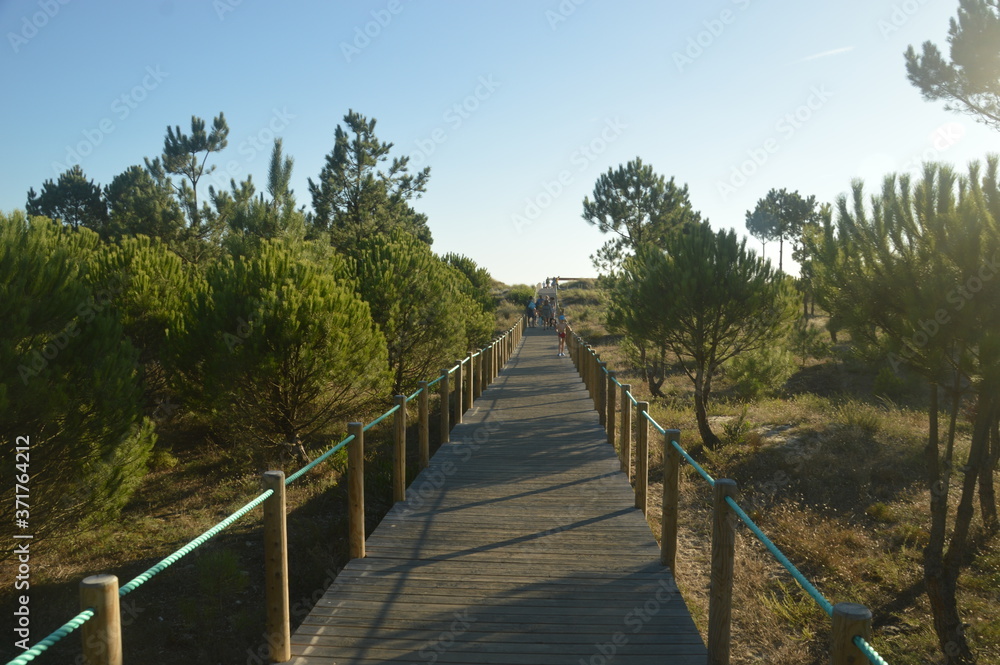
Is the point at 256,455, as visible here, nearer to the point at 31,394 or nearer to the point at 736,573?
the point at 31,394

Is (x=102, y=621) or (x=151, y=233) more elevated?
(x=151, y=233)

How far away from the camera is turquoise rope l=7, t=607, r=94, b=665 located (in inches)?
80.5

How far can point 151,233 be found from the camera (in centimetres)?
2836

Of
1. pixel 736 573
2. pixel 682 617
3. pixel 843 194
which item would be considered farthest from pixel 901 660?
pixel 843 194

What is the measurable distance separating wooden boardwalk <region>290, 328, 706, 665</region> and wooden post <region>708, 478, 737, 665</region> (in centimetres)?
23

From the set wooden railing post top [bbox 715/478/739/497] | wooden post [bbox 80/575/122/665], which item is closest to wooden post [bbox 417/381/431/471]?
wooden railing post top [bbox 715/478/739/497]

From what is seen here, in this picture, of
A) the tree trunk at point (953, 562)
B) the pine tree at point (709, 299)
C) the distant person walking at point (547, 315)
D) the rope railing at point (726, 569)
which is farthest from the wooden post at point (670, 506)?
the distant person walking at point (547, 315)

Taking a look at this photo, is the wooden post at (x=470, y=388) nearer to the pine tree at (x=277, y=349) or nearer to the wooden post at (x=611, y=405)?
the pine tree at (x=277, y=349)

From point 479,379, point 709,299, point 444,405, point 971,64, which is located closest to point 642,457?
point 444,405

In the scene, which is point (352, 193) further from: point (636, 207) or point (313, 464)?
point (313, 464)

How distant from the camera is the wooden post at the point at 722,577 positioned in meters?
3.71

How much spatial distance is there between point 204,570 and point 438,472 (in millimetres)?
2780

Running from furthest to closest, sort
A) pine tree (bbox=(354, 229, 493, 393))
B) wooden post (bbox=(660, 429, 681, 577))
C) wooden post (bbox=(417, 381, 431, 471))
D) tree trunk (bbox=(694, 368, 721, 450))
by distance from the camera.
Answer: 1. pine tree (bbox=(354, 229, 493, 393))
2. tree trunk (bbox=(694, 368, 721, 450))
3. wooden post (bbox=(417, 381, 431, 471))
4. wooden post (bbox=(660, 429, 681, 577))

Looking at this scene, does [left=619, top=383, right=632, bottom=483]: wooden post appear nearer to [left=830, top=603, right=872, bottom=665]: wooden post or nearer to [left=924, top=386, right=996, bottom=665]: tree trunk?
[left=924, top=386, right=996, bottom=665]: tree trunk
